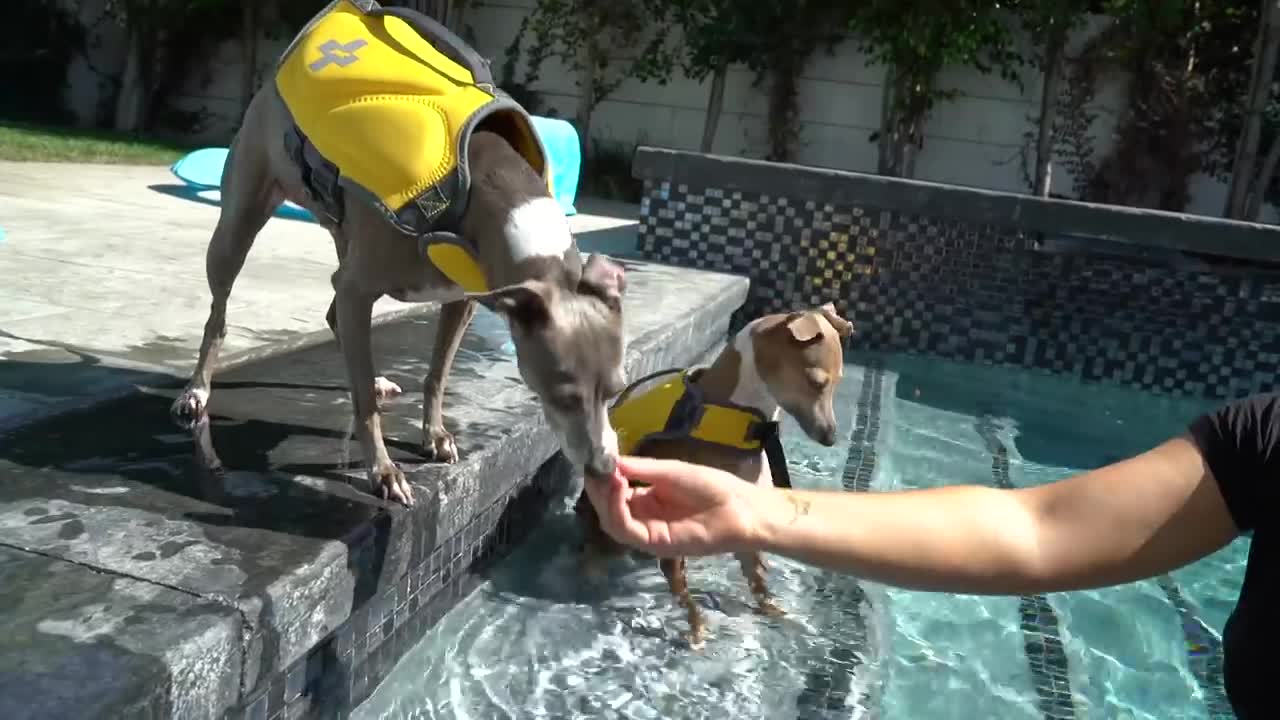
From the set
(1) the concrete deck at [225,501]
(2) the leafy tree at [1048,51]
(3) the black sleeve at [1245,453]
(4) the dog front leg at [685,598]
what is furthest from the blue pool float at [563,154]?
(3) the black sleeve at [1245,453]

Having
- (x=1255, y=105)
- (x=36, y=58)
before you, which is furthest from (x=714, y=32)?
(x=36, y=58)

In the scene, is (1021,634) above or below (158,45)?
below

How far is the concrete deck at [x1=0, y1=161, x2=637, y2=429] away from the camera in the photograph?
3.67 meters

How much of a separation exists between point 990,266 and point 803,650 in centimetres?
504

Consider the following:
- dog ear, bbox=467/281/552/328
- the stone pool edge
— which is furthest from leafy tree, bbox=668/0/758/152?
dog ear, bbox=467/281/552/328

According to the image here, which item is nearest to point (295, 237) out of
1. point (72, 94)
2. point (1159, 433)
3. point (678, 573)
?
point (678, 573)

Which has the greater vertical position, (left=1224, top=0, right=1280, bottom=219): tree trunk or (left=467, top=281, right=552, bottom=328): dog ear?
(left=1224, top=0, right=1280, bottom=219): tree trunk

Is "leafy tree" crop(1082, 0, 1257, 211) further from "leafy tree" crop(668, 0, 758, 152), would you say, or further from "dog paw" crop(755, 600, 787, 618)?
"dog paw" crop(755, 600, 787, 618)

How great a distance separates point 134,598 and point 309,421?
1.33 m

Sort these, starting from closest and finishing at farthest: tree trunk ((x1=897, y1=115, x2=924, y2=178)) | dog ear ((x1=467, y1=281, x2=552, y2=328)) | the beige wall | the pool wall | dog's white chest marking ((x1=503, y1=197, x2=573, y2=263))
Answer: dog ear ((x1=467, y1=281, x2=552, y2=328)) < dog's white chest marking ((x1=503, y1=197, x2=573, y2=263)) < the pool wall < tree trunk ((x1=897, y1=115, x2=924, y2=178)) < the beige wall

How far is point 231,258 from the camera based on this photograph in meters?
3.46

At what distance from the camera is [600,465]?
216 cm

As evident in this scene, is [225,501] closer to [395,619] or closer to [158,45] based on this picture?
[395,619]

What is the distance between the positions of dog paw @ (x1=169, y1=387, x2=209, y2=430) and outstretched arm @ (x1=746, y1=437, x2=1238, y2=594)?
7.39 ft
